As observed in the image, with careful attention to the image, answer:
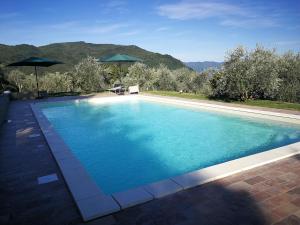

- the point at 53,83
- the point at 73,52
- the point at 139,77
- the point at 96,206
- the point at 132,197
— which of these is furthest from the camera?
the point at 73,52

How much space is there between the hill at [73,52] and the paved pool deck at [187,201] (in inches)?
1935

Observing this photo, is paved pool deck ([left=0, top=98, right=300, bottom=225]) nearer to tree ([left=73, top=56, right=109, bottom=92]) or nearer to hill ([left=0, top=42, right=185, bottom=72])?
tree ([left=73, top=56, right=109, bottom=92])

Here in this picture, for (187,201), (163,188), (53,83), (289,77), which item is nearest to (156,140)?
(163,188)

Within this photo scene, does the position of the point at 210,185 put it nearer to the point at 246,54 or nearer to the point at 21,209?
the point at 21,209

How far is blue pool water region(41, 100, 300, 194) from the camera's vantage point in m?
6.02

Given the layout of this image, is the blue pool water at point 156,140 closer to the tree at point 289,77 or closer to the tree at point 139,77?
the tree at point 289,77

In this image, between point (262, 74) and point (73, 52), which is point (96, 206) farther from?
point (73, 52)

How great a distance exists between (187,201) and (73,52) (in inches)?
2836

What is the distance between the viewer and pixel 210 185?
3910 mm

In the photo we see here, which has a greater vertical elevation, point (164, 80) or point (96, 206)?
point (164, 80)

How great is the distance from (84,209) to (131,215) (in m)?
0.63

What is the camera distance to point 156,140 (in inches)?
335

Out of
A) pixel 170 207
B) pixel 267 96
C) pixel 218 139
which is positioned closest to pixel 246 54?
pixel 267 96

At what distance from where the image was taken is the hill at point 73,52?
55.2m
